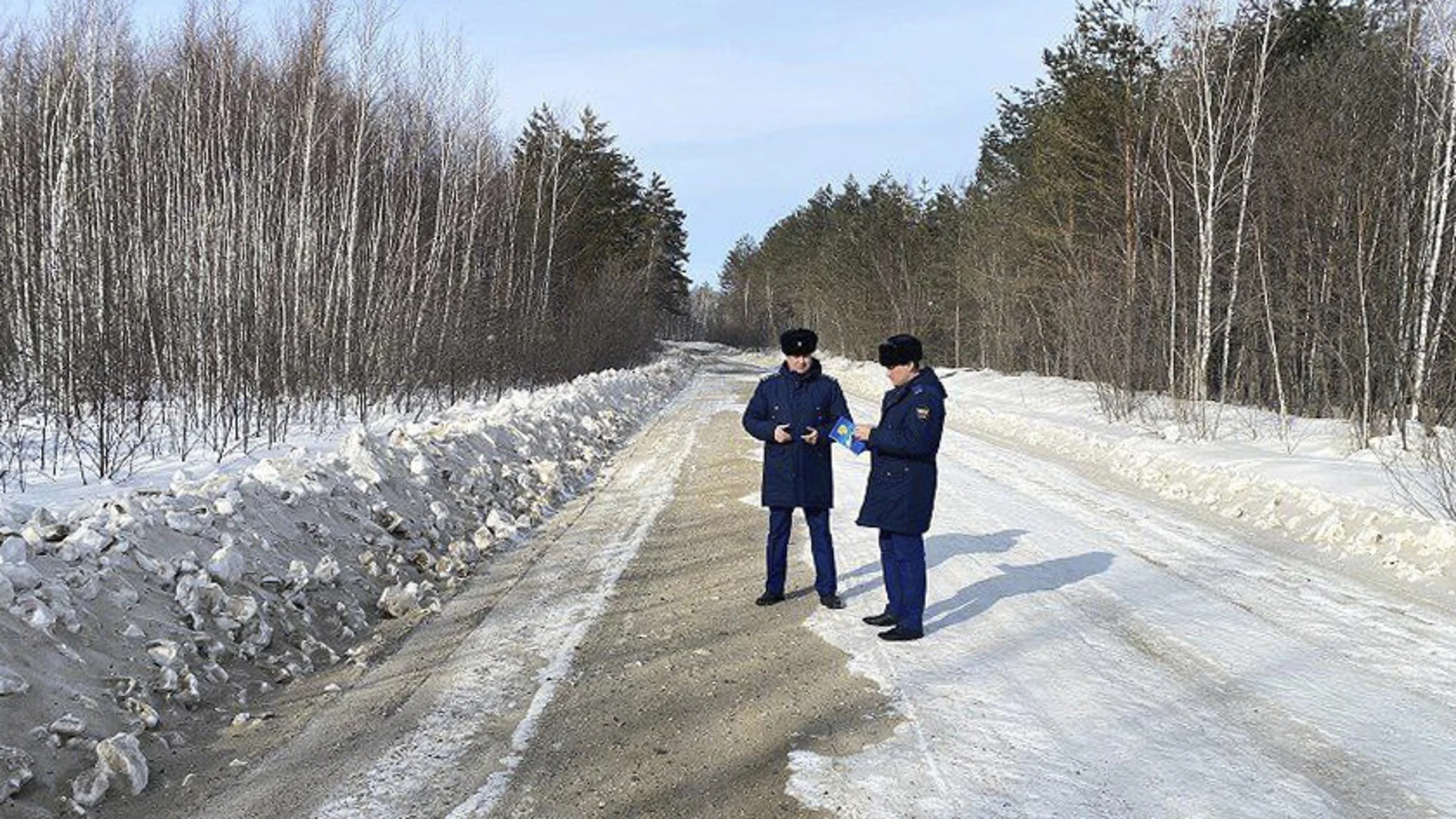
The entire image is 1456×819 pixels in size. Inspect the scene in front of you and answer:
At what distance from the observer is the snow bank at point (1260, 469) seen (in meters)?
7.93

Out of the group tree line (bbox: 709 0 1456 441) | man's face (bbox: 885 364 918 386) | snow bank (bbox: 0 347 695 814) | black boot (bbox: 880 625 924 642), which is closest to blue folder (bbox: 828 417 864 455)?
man's face (bbox: 885 364 918 386)

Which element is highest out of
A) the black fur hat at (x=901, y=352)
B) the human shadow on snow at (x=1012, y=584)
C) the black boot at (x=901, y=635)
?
the black fur hat at (x=901, y=352)

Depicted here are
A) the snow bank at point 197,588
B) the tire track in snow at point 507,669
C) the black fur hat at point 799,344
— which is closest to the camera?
the tire track in snow at point 507,669

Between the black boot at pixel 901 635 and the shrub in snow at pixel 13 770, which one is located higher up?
the shrub in snow at pixel 13 770

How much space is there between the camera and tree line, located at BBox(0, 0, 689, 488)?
9.46 meters

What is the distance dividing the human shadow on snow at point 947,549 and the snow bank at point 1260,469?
9.85 feet

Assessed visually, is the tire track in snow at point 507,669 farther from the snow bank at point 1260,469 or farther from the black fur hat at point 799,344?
the snow bank at point 1260,469

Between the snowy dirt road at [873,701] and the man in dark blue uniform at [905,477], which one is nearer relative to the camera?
the snowy dirt road at [873,701]

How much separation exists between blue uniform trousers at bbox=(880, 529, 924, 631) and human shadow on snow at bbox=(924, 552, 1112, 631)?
27 cm

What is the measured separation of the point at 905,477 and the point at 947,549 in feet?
8.44

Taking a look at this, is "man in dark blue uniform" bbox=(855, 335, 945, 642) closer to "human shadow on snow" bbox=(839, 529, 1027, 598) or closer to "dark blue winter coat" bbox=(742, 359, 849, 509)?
"dark blue winter coat" bbox=(742, 359, 849, 509)

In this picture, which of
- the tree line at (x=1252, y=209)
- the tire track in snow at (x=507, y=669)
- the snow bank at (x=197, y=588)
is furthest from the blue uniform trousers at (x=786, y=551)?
the tree line at (x=1252, y=209)

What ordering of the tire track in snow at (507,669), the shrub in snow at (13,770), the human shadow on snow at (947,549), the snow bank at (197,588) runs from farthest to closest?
the human shadow on snow at (947,549) < the snow bank at (197,588) < the tire track in snow at (507,669) < the shrub in snow at (13,770)

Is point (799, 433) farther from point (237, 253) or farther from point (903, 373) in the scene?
point (237, 253)
